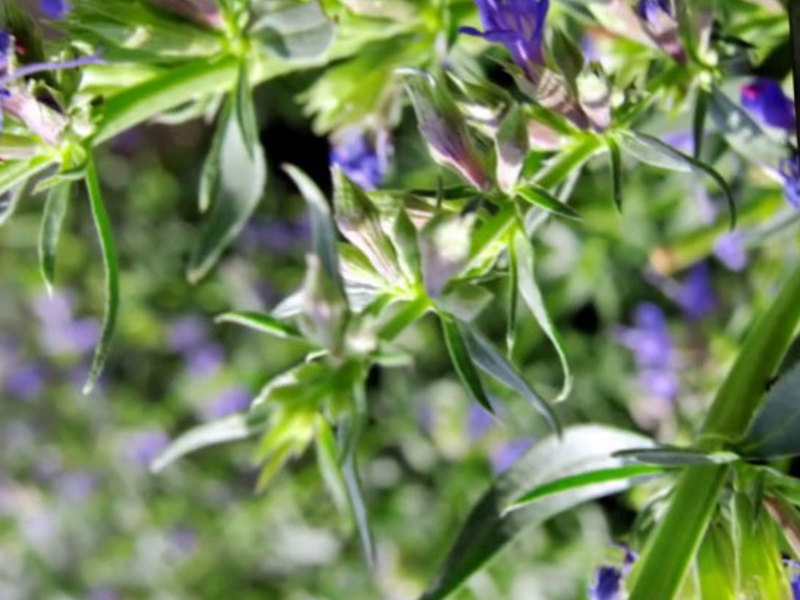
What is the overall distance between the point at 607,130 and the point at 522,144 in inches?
2.2

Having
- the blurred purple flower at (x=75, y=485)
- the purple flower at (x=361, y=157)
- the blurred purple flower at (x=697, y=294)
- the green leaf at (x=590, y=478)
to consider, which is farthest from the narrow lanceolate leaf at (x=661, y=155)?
the blurred purple flower at (x=75, y=485)

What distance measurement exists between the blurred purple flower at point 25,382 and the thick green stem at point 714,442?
1199 millimetres

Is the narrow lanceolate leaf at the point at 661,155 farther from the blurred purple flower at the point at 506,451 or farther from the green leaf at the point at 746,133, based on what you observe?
the blurred purple flower at the point at 506,451

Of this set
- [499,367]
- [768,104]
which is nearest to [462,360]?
[499,367]

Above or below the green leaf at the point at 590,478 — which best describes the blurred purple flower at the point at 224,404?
below

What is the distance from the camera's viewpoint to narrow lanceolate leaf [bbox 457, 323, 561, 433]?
1.48ft

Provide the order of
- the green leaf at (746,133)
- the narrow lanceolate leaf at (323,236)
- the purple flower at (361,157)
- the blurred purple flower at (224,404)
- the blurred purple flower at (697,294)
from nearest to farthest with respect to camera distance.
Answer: the narrow lanceolate leaf at (323,236) → the green leaf at (746,133) → the purple flower at (361,157) → the blurred purple flower at (697,294) → the blurred purple flower at (224,404)

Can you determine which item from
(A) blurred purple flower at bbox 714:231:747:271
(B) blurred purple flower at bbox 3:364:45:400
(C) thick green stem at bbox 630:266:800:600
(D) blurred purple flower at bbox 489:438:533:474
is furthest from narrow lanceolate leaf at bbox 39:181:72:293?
(B) blurred purple flower at bbox 3:364:45:400

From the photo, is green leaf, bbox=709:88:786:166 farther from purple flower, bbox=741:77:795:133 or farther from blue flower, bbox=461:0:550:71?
blue flower, bbox=461:0:550:71

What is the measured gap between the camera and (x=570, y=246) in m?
1.16

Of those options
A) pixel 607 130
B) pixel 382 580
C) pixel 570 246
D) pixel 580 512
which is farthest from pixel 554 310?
pixel 607 130

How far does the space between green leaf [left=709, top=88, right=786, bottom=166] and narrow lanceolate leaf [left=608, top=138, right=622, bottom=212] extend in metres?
0.11

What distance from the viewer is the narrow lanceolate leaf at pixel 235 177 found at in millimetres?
503

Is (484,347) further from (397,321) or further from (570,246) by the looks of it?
(570,246)
